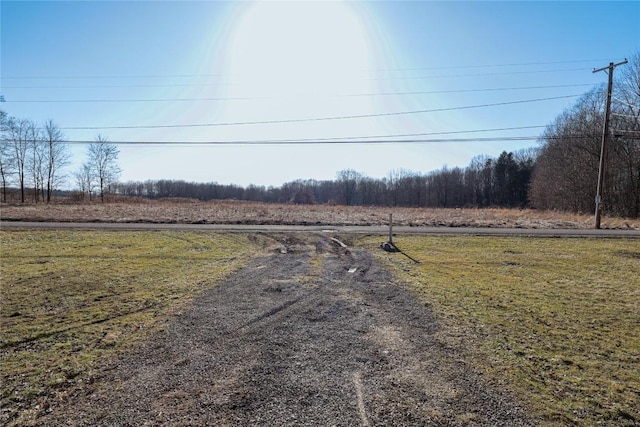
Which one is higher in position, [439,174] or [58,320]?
[439,174]

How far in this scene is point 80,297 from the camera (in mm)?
6398

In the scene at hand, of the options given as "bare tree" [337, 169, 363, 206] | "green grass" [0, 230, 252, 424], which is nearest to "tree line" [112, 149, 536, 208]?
"bare tree" [337, 169, 363, 206]

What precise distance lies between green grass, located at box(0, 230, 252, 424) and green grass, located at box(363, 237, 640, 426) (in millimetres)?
4573

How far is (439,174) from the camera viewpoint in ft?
309

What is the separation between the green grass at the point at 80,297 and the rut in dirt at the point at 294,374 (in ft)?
1.67

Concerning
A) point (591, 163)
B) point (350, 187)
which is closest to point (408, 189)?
point (350, 187)

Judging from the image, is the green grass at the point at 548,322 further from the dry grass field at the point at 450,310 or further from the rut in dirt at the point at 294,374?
the rut in dirt at the point at 294,374

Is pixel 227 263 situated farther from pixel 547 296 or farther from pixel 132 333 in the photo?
pixel 547 296

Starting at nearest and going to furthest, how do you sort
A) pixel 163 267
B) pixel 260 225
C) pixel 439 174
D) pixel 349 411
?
1. pixel 349 411
2. pixel 163 267
3. pixel 260 225
4. pixel 439 174

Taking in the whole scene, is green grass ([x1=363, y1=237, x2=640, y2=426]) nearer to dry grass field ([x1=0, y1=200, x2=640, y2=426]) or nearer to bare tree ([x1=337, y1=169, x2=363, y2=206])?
dry grass field ([x1=0, y1=200, x2=640, y2=426])

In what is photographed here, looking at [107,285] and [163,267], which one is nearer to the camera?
[107,285]

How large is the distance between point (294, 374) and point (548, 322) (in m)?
4.20

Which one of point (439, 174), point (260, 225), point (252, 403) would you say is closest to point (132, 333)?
point (252, 403)

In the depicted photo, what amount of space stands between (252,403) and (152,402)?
0.94 meters
